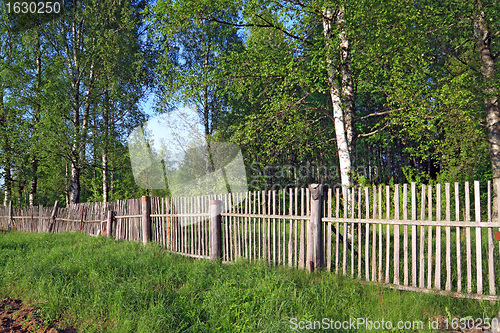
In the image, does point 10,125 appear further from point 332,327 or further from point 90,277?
point 332,327

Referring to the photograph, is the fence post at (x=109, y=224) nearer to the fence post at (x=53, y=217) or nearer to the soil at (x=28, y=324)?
the fence post at (x=53, y=217)

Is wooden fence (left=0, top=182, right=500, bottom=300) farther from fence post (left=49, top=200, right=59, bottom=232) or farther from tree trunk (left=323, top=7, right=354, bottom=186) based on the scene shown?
fence post (left=49, top=200, right=59, bottom=232)

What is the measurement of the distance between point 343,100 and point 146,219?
245 inches

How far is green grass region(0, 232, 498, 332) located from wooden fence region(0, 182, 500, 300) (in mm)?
353

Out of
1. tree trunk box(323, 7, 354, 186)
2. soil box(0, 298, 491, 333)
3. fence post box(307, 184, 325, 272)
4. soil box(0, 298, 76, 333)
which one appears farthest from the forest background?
soil box(0, 298, 76, 333)

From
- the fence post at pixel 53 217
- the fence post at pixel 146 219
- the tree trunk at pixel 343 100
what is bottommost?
the fence post at pixel 53 217

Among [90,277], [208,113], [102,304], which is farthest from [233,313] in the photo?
[208,113]

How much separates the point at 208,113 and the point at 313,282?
1340 centimetres

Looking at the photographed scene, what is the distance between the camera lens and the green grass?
3879 mm

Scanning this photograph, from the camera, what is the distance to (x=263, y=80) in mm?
8031

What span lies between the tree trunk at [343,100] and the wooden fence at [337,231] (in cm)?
86

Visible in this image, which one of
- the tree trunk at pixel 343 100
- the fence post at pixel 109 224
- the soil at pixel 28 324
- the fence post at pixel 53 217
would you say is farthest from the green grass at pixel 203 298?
the fence post at pixel 53 217

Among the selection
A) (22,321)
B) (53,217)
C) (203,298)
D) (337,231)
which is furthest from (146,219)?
(53,217)

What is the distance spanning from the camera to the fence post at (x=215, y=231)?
274 inches
